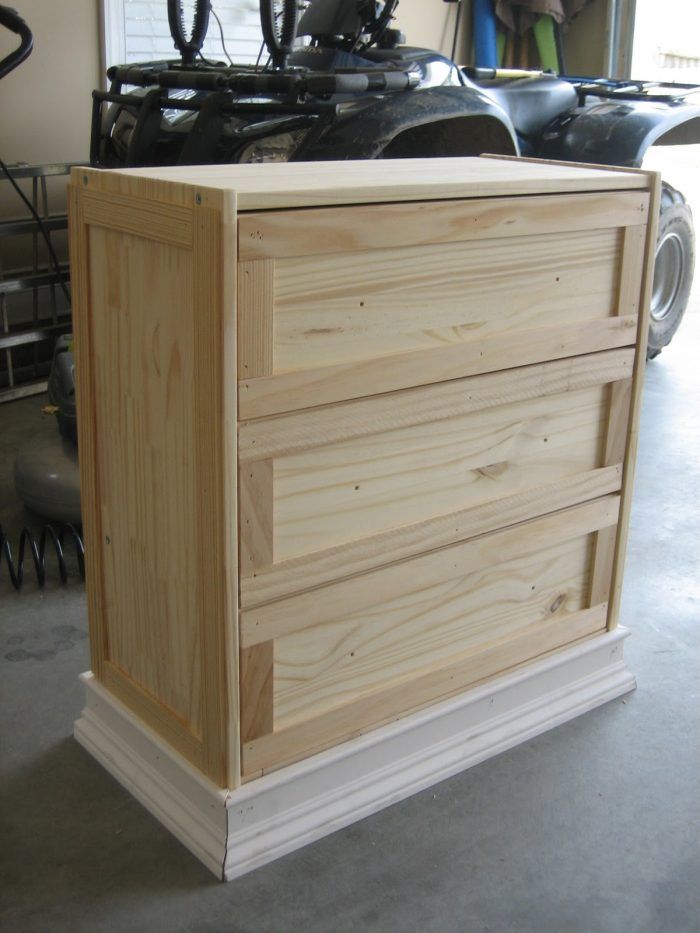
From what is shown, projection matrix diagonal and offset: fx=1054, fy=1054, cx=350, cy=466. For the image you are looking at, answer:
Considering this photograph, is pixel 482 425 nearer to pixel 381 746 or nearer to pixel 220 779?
pixel 381 746

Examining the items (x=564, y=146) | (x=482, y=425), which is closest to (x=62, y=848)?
(x=482, y=425)

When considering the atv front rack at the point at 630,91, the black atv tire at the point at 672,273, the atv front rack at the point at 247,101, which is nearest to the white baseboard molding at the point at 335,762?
the atv front rack at the point at 247,101

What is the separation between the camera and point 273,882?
5.53ft

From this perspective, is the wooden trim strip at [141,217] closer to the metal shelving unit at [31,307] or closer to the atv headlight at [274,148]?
the atv headlight at [274,148]

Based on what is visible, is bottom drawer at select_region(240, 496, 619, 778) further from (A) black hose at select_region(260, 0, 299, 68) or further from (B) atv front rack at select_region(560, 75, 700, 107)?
(B) atv front rack at select_region(560, 75, 700, 107)

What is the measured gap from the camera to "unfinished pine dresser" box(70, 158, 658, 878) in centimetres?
154

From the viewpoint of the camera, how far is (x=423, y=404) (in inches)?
68.9

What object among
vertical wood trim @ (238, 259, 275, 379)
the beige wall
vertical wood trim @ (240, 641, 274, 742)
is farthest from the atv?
vertical wood trim @ (240, 641, 274, 742)

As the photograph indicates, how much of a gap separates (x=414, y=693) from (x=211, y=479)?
62cm

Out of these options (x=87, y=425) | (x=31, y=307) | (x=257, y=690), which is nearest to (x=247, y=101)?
(x=31, y=307)

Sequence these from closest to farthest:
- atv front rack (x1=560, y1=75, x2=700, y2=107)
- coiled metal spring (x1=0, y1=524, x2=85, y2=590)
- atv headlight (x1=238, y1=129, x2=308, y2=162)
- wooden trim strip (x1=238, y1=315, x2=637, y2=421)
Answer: wooden trim strip (x1=238, y1=315, x2=637, y2=421), coiled metal spring (x1=0, y1=524, x2=85, y2=590), atv headlight (x1=238, y1=129, x2=308, y2=162), atv front rack (x1=560, y1=75, x2=700, y2=107)

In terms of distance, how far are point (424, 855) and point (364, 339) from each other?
86 cm

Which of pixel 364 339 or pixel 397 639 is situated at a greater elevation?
pixel 364 339

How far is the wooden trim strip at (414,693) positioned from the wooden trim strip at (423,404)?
0.48 meters
